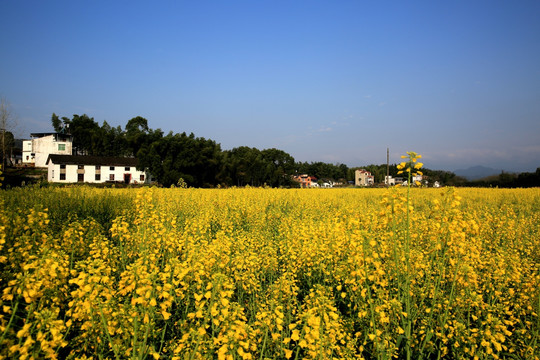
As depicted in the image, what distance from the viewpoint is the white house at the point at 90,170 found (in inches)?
2036

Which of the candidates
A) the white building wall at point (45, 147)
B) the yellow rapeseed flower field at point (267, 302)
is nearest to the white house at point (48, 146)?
the white building wall at point (45, 147)

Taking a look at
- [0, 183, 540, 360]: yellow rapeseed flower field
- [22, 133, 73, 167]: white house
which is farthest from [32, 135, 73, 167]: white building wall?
[0, 183, 540, 360]: yellow rapeseed flower field

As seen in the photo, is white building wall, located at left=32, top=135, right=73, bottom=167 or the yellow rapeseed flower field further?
white building wall, located at left=32, top=135, right=73, bottom=167

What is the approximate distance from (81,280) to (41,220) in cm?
278

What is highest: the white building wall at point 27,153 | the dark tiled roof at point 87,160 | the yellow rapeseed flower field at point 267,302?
the white building wall at point 27,153

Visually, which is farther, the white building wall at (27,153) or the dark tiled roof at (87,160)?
the white building wall at (27,153)

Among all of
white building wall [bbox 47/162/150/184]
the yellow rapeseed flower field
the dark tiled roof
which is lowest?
the yellow rapeseed flower field

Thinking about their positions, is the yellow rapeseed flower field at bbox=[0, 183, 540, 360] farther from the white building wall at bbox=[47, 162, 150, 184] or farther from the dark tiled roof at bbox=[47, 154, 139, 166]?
the dark tiled roof at bbox=[47, 154, 139, 166]

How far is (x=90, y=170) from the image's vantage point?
54.8 metres

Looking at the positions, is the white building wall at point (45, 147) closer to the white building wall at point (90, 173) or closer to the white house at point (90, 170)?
the white house at point (90, 170)

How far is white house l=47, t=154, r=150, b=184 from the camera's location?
2036 inches

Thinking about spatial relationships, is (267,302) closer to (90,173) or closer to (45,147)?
(90,173)

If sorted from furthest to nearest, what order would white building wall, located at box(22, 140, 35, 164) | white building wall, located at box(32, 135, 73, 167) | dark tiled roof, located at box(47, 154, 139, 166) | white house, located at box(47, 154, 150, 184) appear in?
white building wall, located at box(22, 140, 35, 164) < white building wall, located at box(32, 135, 73, 167) < dark tiled roof, located at box(47, 154, 139, 166) < white house, located at box(47, 154, 150, 184)

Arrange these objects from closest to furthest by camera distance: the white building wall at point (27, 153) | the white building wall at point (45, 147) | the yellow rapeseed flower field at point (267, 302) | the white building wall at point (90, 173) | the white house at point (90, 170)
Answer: the yellow rapeseed flower field at point (267, 302), the white building wall at point (90, 173), the white house at point (90, 170), the white building wall at point (45, 147), the white building wall at point (27, 153)
